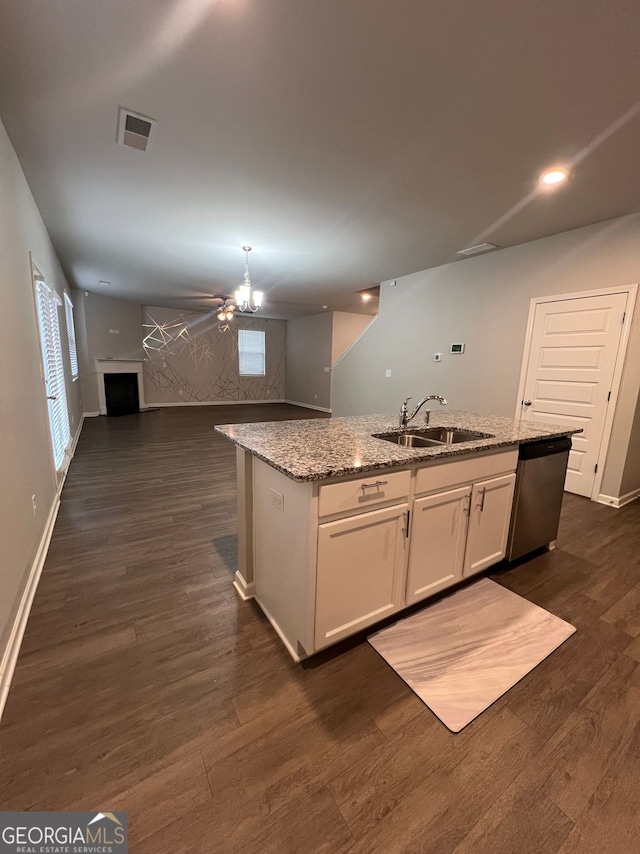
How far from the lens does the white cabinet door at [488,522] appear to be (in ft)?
6.68

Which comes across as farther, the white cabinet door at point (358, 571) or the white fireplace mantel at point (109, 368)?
the white fireplace mantel at point (109, 368)

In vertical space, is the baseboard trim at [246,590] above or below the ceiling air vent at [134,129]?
below

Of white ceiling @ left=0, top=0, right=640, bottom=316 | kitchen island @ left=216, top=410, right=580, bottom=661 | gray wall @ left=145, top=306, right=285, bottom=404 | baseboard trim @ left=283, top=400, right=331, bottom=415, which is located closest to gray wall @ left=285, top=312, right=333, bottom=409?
baseboard trim @ left=283, top=400, right=331, bottom=415

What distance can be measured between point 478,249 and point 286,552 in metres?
4.14

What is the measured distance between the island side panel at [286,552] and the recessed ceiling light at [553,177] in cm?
283

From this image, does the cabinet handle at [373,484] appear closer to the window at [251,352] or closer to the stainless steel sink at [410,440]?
the stainless steel sink at [410,440]

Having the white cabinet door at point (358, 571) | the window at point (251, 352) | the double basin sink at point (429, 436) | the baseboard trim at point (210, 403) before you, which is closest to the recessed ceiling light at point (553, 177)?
the double basin sink at point (429, 436)

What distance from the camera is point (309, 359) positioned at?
983 cm

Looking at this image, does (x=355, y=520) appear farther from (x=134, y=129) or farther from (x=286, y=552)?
(x=134, y=129)

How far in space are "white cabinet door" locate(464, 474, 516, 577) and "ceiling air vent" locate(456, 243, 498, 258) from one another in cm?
302

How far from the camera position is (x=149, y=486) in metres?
3.72

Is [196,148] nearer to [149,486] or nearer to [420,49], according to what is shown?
[420,49]

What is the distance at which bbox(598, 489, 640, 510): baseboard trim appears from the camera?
341 cm

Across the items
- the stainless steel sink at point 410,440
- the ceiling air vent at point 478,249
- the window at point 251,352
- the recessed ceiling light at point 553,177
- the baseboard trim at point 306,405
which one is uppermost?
the recessed ceiling light at point 553,177
